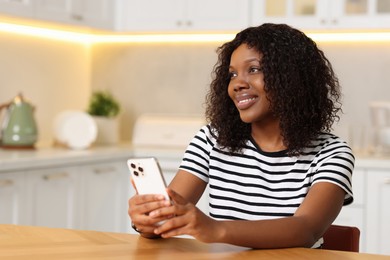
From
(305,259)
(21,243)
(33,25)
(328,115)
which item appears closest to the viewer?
(305,259)

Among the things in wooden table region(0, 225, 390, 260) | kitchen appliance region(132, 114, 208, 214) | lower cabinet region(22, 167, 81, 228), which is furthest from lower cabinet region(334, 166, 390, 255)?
wooden table region(0, 225, 390, 260)

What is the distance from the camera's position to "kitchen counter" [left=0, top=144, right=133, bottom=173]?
317 cm

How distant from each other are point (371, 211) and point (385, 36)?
104 cm

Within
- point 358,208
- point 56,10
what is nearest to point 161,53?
point 56,10

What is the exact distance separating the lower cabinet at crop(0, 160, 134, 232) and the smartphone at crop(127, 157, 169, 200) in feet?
5.25

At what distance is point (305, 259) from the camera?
1567mm

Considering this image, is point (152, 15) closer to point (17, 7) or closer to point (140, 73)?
point (140, 73)

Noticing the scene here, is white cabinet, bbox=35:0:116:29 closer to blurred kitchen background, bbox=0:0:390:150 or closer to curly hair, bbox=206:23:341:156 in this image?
blurred kitchen background, bbox=0:0:390:150

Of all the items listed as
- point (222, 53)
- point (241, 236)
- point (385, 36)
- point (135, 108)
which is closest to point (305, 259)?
point (241, 236)

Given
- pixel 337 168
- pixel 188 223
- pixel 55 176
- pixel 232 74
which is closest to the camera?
pixel 188 223

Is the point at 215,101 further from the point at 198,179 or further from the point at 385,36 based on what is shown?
the point at 385,36

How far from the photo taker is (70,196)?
11.9 ft

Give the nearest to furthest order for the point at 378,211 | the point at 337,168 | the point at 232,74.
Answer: the point at 337,168 < the point at 232,74 < the point at 378,211

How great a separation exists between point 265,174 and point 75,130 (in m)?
2.18
